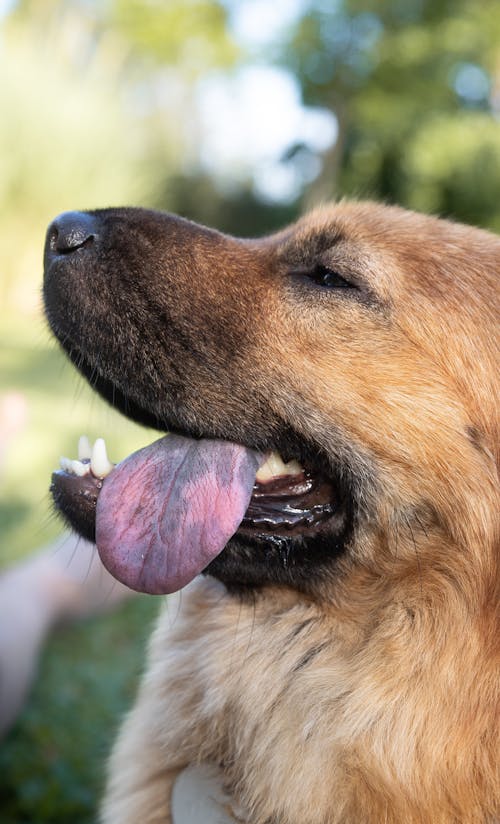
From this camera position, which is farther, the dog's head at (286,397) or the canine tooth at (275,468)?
the canine tooth at (275,468)

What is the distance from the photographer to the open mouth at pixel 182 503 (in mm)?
2129

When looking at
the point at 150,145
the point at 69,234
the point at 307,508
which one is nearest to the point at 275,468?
the point at 307,508

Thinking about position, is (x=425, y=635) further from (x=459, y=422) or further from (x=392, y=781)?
(x=459, y=422)

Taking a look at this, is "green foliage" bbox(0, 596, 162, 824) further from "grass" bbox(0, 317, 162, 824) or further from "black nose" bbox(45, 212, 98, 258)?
"black nose" bbox(45, 212, 98, 258)

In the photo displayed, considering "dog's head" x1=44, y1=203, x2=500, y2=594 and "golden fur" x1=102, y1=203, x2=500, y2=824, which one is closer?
"golden fur" x1=102, y1=203, x2=500, y2=824

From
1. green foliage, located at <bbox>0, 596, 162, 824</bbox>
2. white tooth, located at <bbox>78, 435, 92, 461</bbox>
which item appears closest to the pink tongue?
white tooth, located at <bbox>78, 435, 92, 461</bbox>

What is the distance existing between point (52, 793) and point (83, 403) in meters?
7.63

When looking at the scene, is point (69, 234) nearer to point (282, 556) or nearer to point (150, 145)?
point (282, 556)

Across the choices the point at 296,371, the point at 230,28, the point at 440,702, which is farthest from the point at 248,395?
the point at 230,28

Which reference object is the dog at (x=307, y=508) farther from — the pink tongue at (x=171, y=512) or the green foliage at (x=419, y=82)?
the green foliage at (x=419, y=82)

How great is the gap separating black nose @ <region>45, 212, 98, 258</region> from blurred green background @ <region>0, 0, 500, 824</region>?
237 cm

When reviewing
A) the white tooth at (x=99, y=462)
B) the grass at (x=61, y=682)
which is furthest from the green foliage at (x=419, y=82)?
the white tooth at (x=99, y=462)

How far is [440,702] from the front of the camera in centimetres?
204

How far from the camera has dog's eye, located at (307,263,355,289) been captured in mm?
2391
